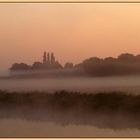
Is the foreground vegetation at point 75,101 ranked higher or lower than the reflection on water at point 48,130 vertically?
higher

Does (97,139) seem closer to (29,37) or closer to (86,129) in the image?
(86,129)

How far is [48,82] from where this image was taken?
1423 millimetres

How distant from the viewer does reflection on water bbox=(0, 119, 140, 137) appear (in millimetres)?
1410

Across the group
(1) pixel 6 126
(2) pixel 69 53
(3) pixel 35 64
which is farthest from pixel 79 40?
(1) pixel 6 126

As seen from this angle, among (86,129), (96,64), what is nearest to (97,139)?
(86,129)

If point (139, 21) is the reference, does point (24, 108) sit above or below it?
below

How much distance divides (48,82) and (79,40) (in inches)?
8.5

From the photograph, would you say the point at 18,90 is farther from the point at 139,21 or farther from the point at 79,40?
the point at 139,21

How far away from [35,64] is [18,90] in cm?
13

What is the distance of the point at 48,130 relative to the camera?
55.9 inches

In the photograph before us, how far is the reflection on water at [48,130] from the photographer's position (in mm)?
1410

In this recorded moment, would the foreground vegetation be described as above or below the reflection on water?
above

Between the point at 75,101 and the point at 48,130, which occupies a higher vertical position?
the point at 75,101

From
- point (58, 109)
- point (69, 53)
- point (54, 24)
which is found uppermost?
point (54, 24)
